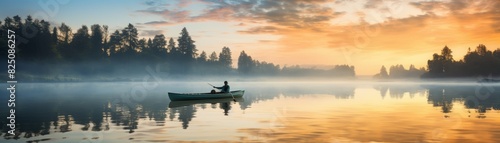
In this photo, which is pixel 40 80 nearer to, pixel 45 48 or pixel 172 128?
pixel 45 48

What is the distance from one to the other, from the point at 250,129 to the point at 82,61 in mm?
156501

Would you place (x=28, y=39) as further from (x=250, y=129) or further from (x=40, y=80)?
(x=250, y=129)

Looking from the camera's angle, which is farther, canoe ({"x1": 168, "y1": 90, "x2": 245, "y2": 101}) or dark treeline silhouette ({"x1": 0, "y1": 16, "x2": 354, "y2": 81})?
dark treeline silhouette ({"x1": 0, "y1": 16, "x2": 354, "y2": 81})

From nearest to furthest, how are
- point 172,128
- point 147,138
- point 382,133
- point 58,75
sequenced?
point 147,138
point 382,133
point 172,128
point 58,75

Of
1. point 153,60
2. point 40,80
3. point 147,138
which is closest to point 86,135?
point 147,138

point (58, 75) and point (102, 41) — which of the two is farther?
point (102, 41)

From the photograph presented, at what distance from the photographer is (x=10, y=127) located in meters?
24.6

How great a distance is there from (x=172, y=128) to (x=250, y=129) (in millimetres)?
4460

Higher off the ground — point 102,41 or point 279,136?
point 102,41

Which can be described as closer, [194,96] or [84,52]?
[194,96]

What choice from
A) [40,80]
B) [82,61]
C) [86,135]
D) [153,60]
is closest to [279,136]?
[86,135]

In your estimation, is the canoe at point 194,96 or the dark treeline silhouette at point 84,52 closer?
the canoe at point 194,96

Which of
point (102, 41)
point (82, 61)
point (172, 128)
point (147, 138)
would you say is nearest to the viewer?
point (147, 138)

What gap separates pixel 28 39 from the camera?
145625mm
